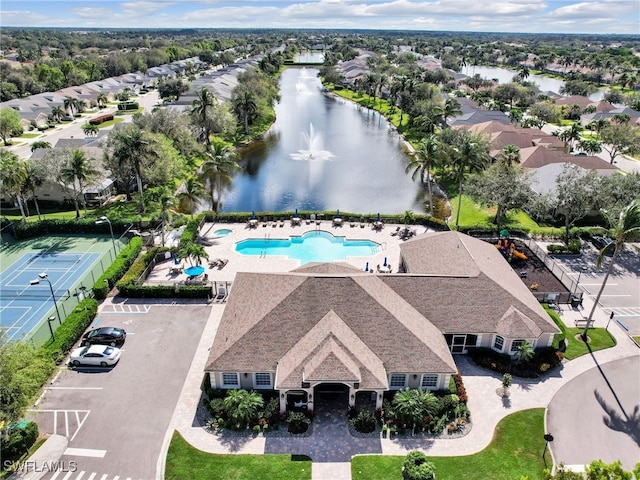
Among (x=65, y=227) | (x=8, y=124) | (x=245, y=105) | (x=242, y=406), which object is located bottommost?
(x=65, y=227)

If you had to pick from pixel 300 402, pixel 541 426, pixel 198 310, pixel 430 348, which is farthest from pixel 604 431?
pixel 198 310

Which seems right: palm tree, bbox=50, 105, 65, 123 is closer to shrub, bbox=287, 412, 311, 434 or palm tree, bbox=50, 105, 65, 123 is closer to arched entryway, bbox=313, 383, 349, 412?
arched entryway, bbox=313, 383, 349, 412

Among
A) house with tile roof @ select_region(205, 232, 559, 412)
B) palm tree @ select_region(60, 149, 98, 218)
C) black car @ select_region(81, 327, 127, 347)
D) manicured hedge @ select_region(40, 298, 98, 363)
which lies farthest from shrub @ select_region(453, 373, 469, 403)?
palm tree @ select_region(60, 149, 98, 218)

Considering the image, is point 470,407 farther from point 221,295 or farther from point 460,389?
point 221,295

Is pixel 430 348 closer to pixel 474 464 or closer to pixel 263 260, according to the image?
pixel 474 464

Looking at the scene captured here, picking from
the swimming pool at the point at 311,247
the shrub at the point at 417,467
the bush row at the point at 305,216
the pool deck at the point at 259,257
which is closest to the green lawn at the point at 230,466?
the shrub at the point at 417,467

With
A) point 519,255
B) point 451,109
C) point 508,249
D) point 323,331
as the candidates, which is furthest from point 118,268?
point 451,109

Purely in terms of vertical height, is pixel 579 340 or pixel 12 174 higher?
pixel 12 174
